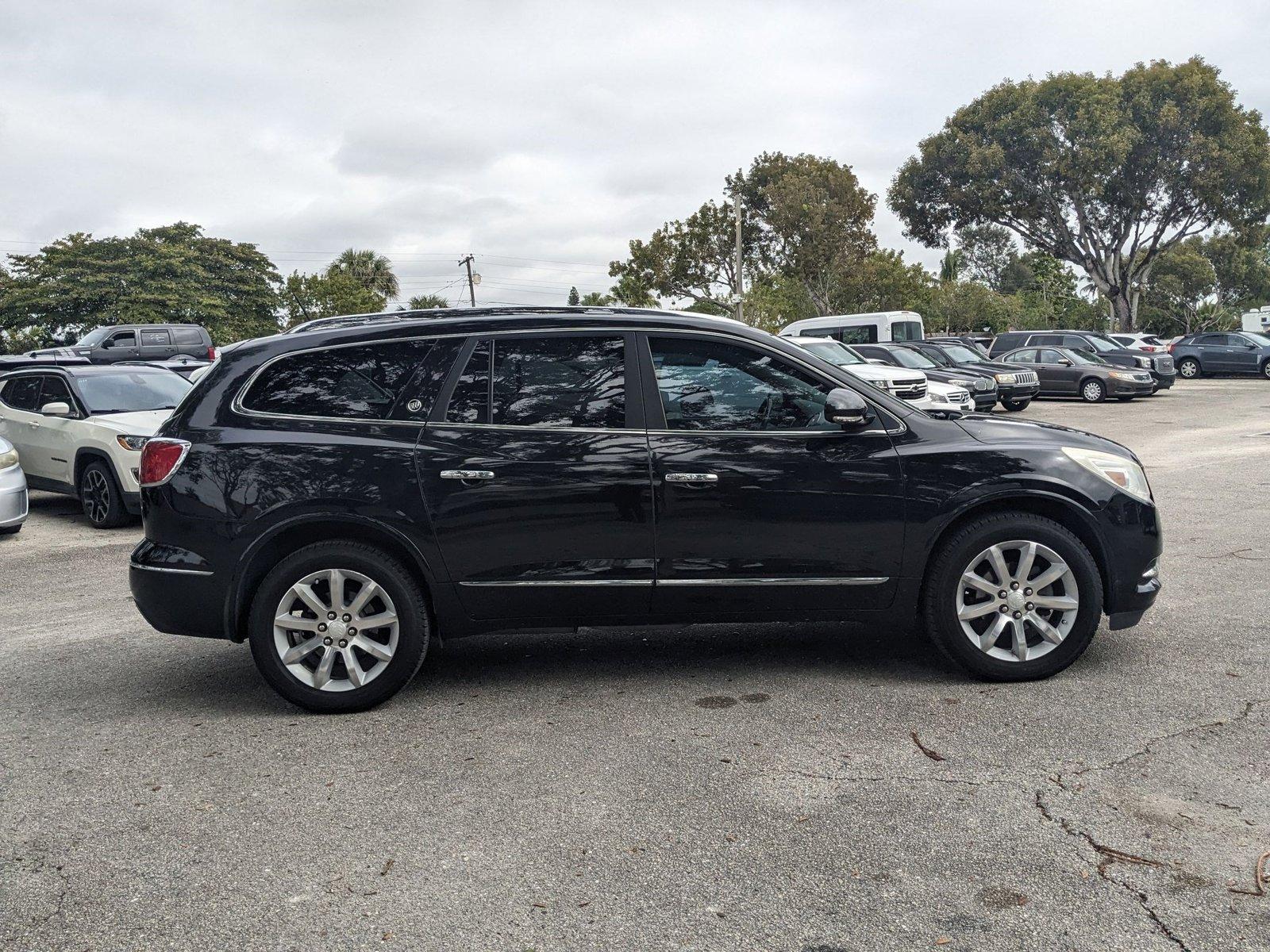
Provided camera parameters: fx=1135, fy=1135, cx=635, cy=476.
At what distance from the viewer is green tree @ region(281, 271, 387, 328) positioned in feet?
215

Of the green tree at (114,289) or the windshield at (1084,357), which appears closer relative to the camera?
the windshield at (1084,357)

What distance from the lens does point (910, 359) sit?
2222cm

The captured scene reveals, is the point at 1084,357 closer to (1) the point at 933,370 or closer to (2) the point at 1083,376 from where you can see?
(2) the point at 1083,376

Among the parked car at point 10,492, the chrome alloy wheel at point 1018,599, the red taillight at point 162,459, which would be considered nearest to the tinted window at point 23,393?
the parked car at point 10,492

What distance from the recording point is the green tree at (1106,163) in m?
41.0

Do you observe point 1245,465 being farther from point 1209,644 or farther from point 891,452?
point 891,452

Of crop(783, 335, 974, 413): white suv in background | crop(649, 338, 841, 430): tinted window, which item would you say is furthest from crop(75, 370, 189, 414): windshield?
crop(783, 335, 974, 413): white suv in background

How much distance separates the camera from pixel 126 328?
30281 mm

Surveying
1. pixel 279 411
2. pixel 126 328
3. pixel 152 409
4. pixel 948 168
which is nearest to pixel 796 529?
pixel 279 411

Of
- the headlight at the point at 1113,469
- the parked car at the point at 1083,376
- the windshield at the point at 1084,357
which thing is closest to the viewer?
the headlight at the point at 1113,469

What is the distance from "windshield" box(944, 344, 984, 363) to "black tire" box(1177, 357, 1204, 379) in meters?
15.7

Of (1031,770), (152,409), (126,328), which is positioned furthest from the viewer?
(126,328)

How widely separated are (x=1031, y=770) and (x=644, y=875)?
5.08 feet

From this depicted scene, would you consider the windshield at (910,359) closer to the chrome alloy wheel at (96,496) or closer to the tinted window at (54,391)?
the tinted window at (54,391)
